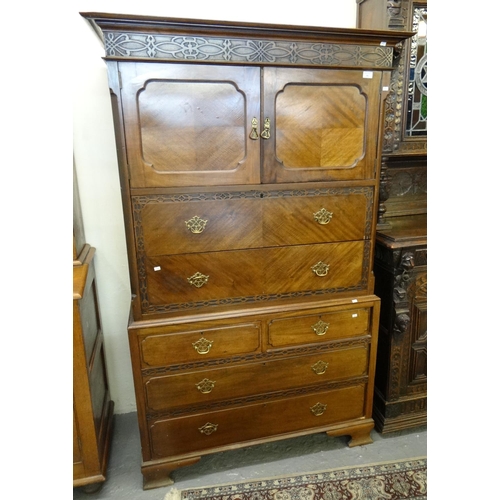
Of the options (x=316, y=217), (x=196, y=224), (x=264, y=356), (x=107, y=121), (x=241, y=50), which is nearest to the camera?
(x=241, y=50)

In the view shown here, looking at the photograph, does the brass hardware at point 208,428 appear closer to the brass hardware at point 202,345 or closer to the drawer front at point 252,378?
the drawer front at point 252,378

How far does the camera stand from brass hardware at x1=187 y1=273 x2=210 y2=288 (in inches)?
58.4

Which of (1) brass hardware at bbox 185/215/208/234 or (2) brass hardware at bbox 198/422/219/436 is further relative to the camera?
(2) brass hardware at bbox 198/422/219/436

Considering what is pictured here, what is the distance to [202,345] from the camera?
1555 millimetres

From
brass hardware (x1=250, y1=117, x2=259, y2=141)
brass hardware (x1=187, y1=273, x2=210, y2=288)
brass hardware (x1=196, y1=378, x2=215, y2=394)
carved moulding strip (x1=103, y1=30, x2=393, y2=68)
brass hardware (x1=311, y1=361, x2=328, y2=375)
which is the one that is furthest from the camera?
brass hardware (x1=311, y1=361, x2=328, y2=375)

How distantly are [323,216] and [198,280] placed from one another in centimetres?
61

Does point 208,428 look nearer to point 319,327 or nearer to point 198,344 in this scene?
point 198,344

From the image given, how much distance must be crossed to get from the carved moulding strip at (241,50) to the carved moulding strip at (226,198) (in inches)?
19.3

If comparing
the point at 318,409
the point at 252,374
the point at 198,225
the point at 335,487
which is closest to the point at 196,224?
the point at 198,225

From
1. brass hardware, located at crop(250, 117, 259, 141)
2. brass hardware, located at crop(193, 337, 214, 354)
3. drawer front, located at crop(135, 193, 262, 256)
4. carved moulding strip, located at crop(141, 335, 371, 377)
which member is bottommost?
carved moulding strip, located at crop(141, 335, 371, 377)

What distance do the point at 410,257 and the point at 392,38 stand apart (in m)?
0.96

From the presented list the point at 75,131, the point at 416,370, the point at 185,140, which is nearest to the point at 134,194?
the point at 185,140

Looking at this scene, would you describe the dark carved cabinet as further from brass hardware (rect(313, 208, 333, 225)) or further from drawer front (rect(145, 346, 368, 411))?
brass hardware (rect(313, 208, 333, 225))

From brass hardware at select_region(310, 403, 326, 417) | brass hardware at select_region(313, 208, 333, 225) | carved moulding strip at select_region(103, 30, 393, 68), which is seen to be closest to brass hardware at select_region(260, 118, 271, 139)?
carved moulding strip at select_region(103, 30, 393, 68)
